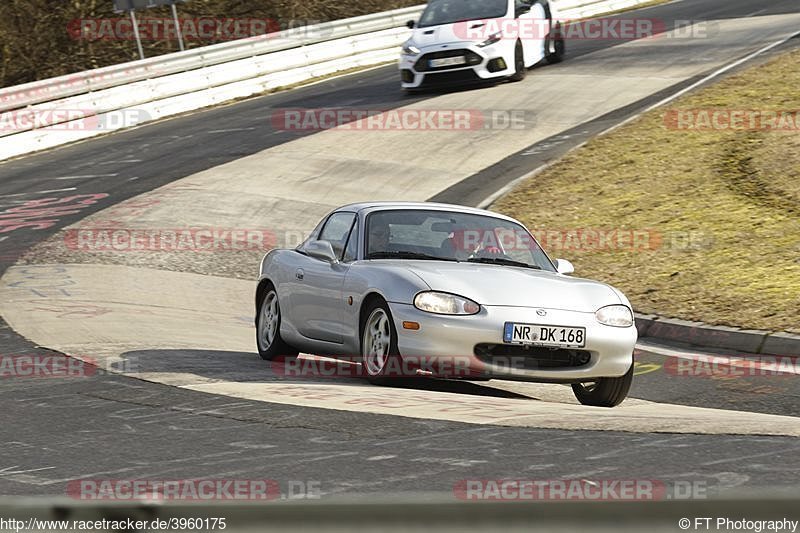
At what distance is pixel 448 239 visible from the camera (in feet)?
31.0

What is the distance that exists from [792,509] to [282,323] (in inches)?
313

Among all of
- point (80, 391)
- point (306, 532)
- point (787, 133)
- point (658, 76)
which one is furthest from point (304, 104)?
point (306, 532)

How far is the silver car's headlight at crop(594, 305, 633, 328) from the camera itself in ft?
28.0

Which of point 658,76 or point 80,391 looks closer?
point 80,391

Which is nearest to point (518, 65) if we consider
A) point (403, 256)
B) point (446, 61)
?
point (446, 61)

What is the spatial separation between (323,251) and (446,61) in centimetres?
1525

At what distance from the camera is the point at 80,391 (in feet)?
26.9

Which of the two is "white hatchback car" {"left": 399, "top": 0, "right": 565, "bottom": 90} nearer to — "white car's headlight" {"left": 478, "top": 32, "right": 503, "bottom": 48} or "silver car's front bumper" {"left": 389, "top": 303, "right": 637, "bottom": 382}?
"white car's headlight" {"left": 478, "top": 32, "right": 503, "bottom": 48}

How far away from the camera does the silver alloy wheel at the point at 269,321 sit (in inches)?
410

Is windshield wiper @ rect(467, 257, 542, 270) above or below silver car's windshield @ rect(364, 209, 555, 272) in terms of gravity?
below

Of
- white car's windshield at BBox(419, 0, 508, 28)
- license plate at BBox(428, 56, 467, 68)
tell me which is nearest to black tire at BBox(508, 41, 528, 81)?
white car's windshield at BBox(419, 0, 508, 28)

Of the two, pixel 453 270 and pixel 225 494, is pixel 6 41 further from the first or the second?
pixel 225 494

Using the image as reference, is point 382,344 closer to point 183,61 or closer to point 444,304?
point 444,304

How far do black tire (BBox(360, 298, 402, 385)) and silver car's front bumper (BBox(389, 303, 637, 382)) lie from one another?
0.08 m
